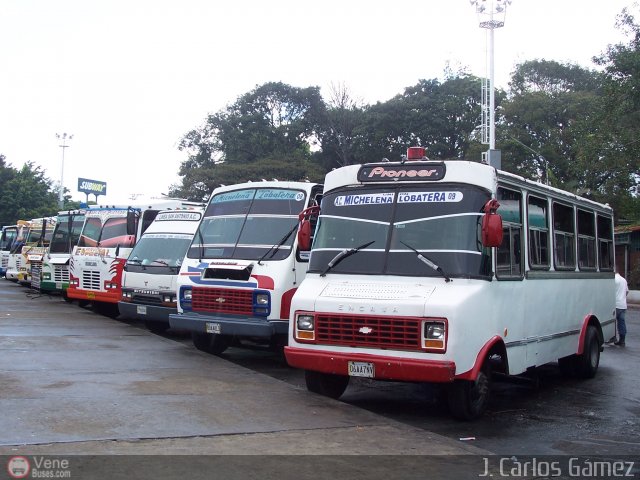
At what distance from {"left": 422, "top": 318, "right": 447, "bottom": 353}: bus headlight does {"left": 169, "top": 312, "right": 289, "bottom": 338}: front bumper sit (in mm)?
3407

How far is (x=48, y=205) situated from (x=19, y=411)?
53177 millimetres

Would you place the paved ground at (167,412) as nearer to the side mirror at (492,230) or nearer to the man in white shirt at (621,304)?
the side mirror at (492,230)

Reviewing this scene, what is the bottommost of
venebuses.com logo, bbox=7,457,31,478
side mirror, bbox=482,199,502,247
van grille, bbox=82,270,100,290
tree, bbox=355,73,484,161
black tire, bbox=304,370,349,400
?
venebuses.com logo, bbox=7,457,31,478

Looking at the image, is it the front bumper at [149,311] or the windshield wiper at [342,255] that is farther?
the front bumper at [149,311]

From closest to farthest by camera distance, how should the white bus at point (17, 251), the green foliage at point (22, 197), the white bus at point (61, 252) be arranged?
the white bus at point (61, 252), the white bus at point (17, 251), the green foliage at point (22, 197)

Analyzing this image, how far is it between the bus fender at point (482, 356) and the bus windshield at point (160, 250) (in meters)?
7.70

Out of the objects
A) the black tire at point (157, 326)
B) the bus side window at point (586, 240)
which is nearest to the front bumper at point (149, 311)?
the black tire at point (157, 326)

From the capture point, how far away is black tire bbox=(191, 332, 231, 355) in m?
11.7

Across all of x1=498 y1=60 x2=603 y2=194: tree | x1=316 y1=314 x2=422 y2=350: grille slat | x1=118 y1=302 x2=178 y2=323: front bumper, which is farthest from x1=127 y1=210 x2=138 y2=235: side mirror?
x1=498 y1=60 x2=603 y2=194: tree

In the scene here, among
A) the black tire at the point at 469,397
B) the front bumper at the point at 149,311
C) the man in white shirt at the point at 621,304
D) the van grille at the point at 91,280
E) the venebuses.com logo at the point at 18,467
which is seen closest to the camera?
the venebuses.com logo at the point at 18,467

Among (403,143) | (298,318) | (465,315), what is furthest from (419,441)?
(403,143)

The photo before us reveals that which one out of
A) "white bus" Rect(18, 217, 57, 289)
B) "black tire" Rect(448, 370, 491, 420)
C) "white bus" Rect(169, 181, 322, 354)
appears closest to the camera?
"black tire" Rect(448, 370, 491, 420)

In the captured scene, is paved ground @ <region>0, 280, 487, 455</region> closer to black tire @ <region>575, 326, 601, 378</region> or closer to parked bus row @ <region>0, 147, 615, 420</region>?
parked bus row @ <region>0, 147, 615, 420</region>

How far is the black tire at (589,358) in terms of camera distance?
1127cm
